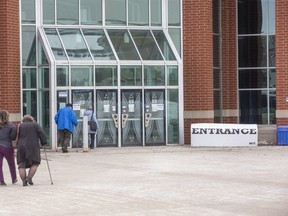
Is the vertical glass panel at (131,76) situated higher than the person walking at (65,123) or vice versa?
the vertical glass panel at (131,76)

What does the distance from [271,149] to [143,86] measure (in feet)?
17.8

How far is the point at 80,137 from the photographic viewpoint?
26578 millimetres

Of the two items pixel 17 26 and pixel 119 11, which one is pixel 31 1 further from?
pixel 119 11

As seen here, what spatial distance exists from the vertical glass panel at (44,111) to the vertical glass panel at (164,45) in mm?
5013

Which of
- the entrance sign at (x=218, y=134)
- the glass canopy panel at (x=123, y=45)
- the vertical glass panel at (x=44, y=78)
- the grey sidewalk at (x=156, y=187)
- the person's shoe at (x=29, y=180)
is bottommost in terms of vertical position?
the grey sidewalk at (x=156, y=187)

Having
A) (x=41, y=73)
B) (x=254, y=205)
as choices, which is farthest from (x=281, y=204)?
(x=41, y=73)

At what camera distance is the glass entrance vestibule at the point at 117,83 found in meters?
26.5

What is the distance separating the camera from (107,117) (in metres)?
27.0

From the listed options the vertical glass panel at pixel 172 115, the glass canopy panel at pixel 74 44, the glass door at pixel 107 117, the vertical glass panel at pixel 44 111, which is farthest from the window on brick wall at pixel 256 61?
the vertical glass panel at pixel 44 111

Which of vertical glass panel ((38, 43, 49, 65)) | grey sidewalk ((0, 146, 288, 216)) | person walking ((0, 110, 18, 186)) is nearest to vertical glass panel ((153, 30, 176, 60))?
vertical glass panel ((38, 43, 49, 65))

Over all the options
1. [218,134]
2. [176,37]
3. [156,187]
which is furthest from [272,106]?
[156,187]

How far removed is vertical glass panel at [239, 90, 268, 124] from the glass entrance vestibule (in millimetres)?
5181

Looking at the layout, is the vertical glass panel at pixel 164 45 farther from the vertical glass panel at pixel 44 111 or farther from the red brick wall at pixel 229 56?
the vertical glass panel at pixel 44 111

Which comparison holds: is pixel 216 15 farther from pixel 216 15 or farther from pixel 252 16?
pixel 252 16
